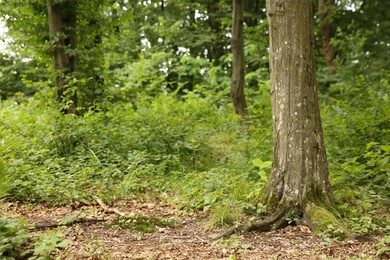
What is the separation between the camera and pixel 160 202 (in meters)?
6.26

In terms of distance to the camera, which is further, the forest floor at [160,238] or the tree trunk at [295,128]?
the tree trunk at [295,128]

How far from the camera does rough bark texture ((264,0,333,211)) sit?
477cm

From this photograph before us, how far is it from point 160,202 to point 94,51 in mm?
5495

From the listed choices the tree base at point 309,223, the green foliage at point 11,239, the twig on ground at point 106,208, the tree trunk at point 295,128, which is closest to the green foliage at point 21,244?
the green foliage at point 11,239

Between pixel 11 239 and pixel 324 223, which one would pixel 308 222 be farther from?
pixel 11 239

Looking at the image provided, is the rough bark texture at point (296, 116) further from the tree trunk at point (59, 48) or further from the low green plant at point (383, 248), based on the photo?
the tree trunk at point (59, 48)

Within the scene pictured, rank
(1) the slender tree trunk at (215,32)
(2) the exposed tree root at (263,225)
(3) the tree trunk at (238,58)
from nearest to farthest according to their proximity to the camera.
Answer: (2) the exposed tree root at (263,225), (3) the tree trunk at (238,58), (1) the slender tree trunk at (215,32)

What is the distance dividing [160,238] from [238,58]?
798 centimetres

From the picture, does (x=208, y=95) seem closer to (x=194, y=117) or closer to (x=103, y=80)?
(x=194, y=117)

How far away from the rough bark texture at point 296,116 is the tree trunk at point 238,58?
21.4 feet

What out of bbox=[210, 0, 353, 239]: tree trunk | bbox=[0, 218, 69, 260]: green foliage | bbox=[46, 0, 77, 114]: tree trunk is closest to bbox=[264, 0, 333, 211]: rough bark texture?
bbox=[210, 0, 353, 239]: tree trunk

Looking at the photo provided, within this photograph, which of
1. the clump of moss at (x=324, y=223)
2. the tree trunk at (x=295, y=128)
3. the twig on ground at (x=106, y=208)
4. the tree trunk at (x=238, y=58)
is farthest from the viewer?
the tree trunk at (x=238, y=58)

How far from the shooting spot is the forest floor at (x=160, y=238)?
155 inches

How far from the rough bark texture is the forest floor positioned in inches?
21.3
